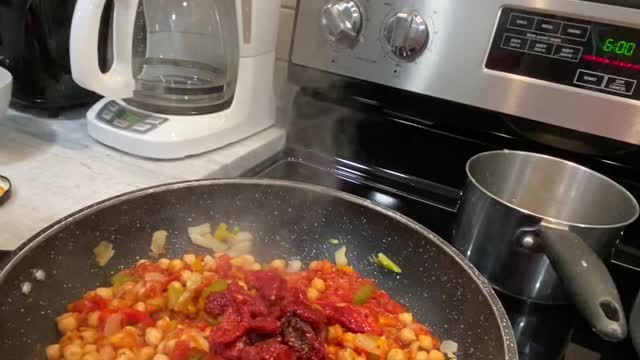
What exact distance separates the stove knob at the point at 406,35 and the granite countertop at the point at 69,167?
0.36 meters

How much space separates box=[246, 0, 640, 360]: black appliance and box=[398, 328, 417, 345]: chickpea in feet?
0.49

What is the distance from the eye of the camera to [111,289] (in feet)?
2.79

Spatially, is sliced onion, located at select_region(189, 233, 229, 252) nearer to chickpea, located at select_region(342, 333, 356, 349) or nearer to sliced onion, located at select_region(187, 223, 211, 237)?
sliced onion, located at select_region(187, 223, 211, 237)

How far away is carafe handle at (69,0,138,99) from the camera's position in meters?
0.95

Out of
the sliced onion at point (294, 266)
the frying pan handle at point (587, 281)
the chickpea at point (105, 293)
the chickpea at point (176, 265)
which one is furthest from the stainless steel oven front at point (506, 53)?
the chickpea at point (105, 293)

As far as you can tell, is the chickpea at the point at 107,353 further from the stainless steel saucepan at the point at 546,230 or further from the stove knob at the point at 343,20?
the stove knob at the point at 343,20

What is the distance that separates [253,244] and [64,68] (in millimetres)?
542

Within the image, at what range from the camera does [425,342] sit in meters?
0.82

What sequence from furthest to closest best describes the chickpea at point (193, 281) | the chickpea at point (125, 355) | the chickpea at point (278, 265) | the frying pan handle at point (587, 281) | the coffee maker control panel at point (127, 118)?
the coffee maker control panel at point (127, 118), the chickpea at point (278, 265), the chickpea at point (193, 281), the chickpea at point (125, 355), the frying pan handle at point (587, 281)

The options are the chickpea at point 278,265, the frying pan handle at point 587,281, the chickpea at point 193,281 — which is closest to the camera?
the frying pan handle at point 587,281

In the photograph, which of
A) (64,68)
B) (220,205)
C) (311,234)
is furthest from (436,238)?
(64,68)

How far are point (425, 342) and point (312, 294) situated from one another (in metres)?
0.18

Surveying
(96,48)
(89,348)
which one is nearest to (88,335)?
(89,348)

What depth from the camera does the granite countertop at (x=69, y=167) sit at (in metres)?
0.90
